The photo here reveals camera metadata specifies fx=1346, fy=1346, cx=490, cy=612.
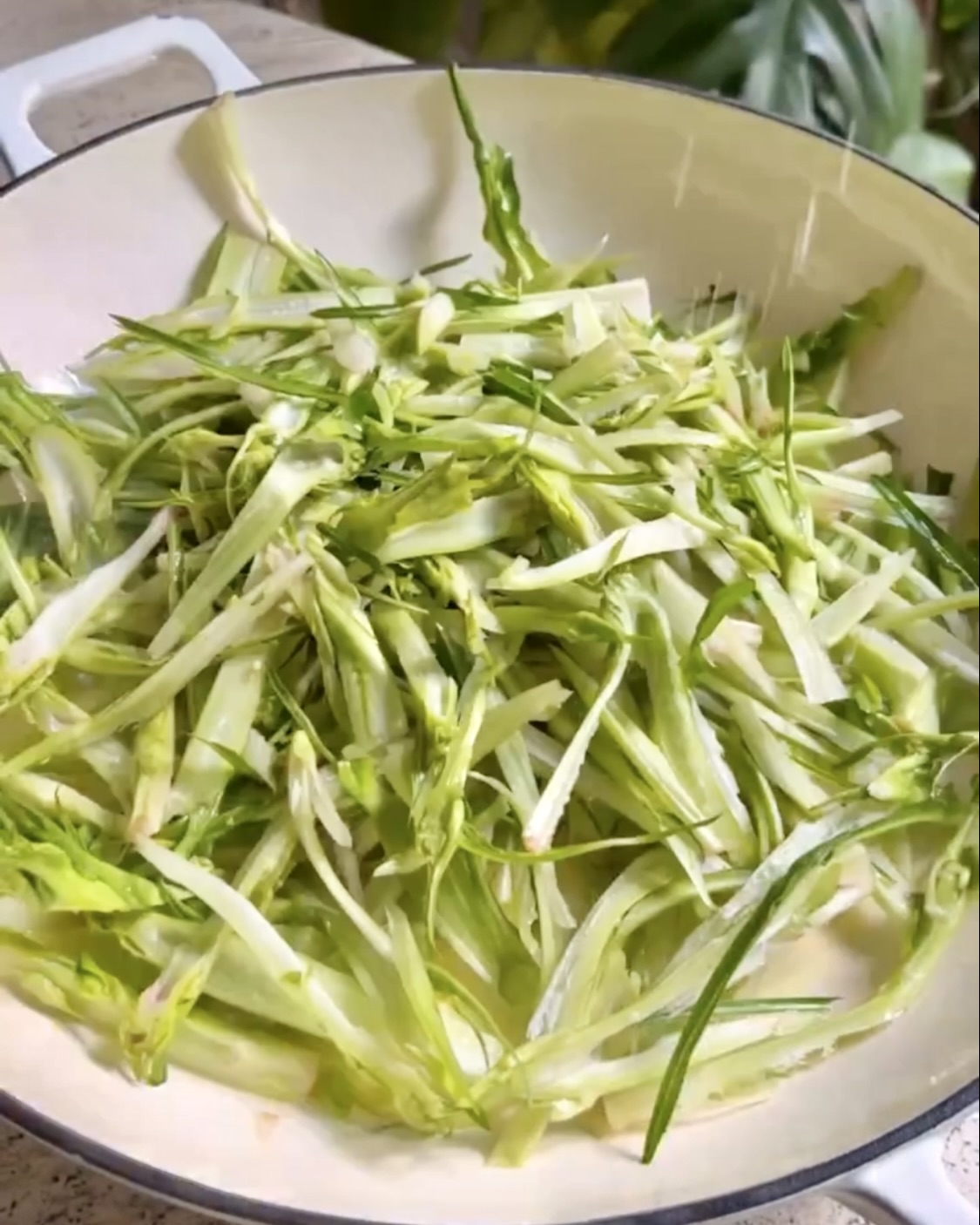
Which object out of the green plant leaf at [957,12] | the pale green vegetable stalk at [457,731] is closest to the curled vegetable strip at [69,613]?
the pale green vegetable stalk at [457,731]

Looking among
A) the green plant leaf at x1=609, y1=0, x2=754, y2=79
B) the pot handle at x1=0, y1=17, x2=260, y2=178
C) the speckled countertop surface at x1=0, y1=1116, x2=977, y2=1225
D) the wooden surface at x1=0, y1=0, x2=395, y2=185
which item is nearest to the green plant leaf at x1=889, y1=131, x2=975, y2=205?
the green plant leaf at x1=609, y1=0, x2=754, y2=79

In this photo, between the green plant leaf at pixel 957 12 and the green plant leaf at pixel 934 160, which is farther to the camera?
the green plant leaf at pixel 957 12

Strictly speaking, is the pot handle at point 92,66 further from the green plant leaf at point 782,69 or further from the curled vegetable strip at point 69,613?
the green plant leaf at point 782,69

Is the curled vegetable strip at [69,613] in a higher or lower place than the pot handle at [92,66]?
lower

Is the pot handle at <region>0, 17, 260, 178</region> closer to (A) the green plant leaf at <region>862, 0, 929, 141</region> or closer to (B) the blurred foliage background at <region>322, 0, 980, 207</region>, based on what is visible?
(B) the blurred foliage background at <region>322, 0, 980, 207</region>

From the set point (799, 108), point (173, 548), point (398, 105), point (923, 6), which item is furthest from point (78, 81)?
point (923, 6)

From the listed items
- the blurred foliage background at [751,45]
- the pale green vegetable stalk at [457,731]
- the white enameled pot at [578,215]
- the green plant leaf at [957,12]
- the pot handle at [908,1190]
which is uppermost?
the green plant leaf at [957,12]

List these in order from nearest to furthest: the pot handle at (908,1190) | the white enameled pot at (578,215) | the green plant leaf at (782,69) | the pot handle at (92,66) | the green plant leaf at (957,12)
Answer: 1. the pot handle at (908,1190)
2. the white enameled pot at (578,215)
3. the pot handle at (92,66)
4. the green plant leaf at (782,69)
5. the green plant leaf at (957,12)
